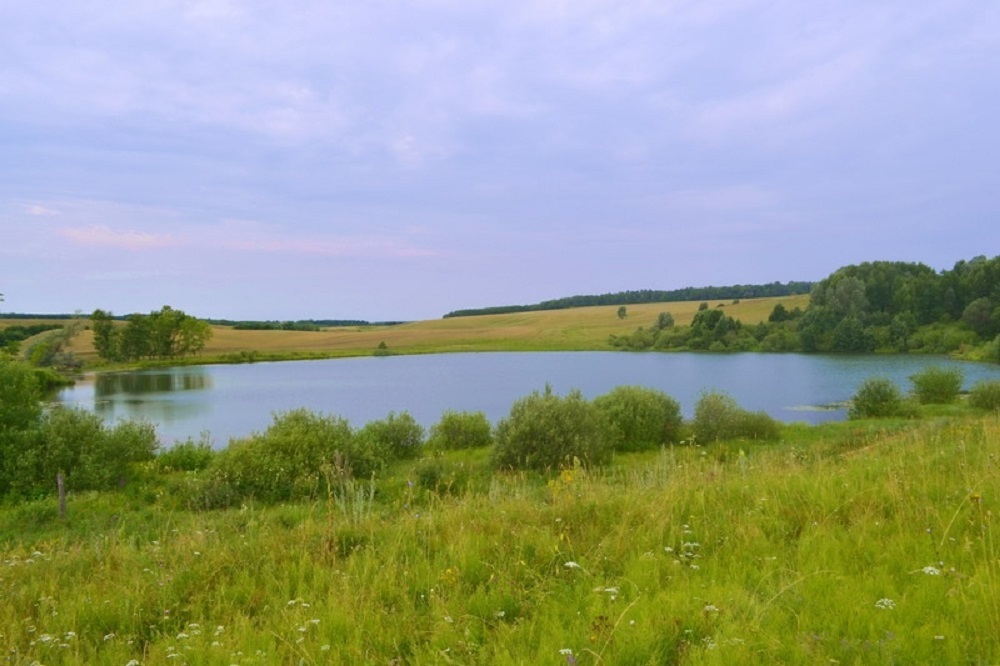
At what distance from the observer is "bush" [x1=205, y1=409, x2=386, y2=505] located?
14.7m

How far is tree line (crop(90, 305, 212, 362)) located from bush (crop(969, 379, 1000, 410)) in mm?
88290

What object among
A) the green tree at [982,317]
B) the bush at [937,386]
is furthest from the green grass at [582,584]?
the green tree at [982,317]

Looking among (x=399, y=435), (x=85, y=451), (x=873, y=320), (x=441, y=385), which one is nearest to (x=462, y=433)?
(x=399, y=435)

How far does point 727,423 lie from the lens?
68.2 ft

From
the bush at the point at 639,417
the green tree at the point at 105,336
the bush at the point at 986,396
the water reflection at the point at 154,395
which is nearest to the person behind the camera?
the bush at the point at 639,417

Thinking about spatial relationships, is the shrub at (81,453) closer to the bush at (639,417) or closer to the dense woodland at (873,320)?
the bush at (639,417)

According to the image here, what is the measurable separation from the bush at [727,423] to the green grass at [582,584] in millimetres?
14372

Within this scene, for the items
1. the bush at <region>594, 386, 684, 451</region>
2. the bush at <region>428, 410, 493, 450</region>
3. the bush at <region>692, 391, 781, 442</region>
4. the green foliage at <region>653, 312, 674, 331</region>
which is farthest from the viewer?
the green foliage at <region>653, 312, 674, 331</region>

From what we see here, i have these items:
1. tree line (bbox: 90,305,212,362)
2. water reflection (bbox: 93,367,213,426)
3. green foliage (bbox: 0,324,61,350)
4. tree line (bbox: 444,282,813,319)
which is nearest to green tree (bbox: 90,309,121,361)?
tree line (bbox: 90,305,212,362)

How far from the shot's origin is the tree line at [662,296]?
12531 centimetres

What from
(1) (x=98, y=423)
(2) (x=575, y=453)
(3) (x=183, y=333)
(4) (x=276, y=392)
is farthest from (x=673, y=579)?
(3) (x=183, y=333)

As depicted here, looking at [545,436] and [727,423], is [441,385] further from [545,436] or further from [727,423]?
[545,436]

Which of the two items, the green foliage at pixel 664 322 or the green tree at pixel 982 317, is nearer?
the green tree at pixel 982 317

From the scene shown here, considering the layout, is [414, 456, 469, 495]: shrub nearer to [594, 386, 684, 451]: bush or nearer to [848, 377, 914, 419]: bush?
[594, 386, 684, 451]: bush
